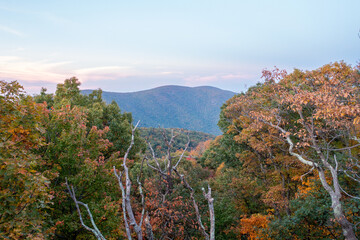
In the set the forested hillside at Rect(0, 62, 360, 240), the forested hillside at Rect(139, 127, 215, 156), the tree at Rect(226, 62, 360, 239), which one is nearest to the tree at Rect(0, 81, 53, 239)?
the forested hillside at Rect(0, 62, 360, 240)

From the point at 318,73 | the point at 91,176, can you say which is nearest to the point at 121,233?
the point at 91,176

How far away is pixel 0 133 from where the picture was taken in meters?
5.65

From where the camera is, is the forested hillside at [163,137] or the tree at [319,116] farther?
the tree at [319,116]

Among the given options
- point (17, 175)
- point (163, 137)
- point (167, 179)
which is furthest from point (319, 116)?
point (17, 175)

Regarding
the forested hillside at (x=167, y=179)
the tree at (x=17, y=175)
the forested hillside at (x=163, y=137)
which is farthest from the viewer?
the forested hillside at (x=163, y=137)

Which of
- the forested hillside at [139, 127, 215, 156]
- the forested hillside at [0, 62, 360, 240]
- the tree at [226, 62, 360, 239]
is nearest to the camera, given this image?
the forested hillside at [0, 62, 360, 240]

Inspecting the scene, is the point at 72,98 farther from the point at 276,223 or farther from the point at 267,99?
the point at 276,223

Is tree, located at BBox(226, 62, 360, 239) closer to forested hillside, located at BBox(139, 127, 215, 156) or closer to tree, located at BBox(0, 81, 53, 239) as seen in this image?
forested hillside, located at BBox(139, 127, 215, 156)

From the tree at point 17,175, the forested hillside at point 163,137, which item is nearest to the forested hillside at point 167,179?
the tree at point 17,175

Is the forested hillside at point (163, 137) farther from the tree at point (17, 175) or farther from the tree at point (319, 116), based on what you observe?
the tree at point (319, 116)

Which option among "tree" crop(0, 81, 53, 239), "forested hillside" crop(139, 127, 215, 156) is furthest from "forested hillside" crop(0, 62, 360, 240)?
"forested hillside" crop(139, 127, 215, 156)

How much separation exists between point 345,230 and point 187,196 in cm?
772

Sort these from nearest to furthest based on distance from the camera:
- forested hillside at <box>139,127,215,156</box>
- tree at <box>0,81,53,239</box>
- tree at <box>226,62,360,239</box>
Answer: tree at <box>0,81,53,239</box> < forested hillside at <box>139,127,215,156</box> < tree at <box>226,62,360,239</box>

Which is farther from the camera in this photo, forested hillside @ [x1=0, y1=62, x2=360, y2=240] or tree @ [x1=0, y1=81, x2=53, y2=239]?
forested hillside @ [x1=0, y1=62, x2=360, y2=240]
